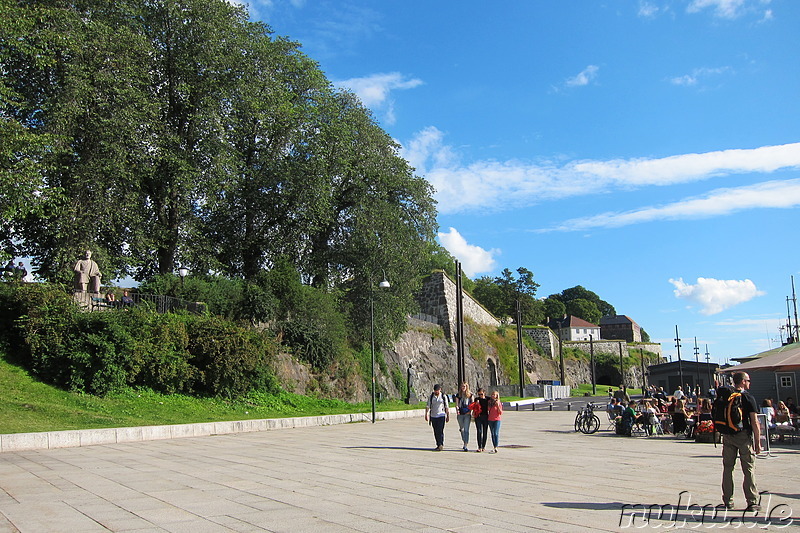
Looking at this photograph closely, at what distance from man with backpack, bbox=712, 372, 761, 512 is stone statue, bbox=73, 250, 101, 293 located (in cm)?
2194

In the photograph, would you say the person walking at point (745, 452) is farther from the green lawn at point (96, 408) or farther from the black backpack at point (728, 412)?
the green lawn at point (96, 408)

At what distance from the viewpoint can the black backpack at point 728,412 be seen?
777 centimetres

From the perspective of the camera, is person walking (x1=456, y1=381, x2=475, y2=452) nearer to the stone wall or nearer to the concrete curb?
the concrete curb

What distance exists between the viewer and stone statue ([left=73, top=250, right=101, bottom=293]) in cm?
2330

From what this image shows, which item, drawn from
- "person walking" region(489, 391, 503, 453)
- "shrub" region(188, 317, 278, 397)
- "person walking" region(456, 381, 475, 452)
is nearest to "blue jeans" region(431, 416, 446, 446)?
"person walking" region(456, 381, 475, 452)

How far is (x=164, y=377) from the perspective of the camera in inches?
915

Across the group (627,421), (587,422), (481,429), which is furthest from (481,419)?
(587,422)

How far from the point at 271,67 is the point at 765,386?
1103 inches

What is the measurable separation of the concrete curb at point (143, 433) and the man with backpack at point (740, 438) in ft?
48.9

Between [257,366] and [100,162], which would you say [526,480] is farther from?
[100,162]

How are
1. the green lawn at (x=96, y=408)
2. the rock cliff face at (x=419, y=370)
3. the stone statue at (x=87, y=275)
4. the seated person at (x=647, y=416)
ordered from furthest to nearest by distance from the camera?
the rock cliff face at (x=419, y=370)
the stone statue at (x=87, y=275)
the seated person at (x=647, y=416)
the green lawn at (x=96, y=408)

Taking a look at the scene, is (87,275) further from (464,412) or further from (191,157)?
(464,412)

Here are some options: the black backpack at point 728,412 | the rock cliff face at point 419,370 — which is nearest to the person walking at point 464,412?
the black backpack at point 728,412

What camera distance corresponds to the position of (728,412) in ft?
25.7
